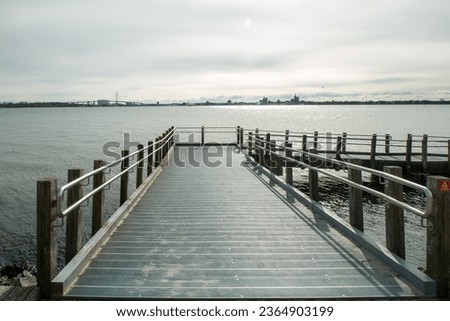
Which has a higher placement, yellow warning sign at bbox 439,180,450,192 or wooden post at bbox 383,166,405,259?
yellow warning sign at bbox 439,180,450,192

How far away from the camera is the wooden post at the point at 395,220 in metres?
4.78

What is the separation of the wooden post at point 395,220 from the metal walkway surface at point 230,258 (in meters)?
0.28

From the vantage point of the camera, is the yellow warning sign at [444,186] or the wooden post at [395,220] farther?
the wooden post at [395,220]

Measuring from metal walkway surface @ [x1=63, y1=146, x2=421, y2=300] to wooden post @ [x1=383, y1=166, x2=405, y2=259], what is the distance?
277mm

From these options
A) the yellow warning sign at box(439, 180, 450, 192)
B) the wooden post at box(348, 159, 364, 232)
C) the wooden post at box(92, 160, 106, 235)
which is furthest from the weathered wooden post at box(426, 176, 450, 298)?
the wooden post at box(92, 160, 106, 235)

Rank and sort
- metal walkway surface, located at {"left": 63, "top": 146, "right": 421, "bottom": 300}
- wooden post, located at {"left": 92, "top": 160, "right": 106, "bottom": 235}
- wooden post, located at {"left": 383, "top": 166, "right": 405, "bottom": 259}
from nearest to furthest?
metal walkway surface, located at {"left": 63, "top": 146, "right": 421, "bottom": 300} < wooden post, located at {"left": 383, "top": 166, "right": 405, "bottom": 259} < wooden post, located at {"left": 92, "top": 160, "right": 106, "bottom": 235}

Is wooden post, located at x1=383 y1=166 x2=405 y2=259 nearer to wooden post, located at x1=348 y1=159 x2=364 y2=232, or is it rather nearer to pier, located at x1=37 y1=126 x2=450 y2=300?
pier, located at x1=37 y1=126 x2=450 y2=300

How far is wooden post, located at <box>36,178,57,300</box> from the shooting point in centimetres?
408

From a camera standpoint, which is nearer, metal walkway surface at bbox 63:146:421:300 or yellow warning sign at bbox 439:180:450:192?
yellow warning sign at bbox 439:180:450:192

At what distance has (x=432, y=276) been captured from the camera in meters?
4.07

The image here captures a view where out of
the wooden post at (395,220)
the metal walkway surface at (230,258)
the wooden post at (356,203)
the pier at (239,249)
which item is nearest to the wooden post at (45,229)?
the pier at (239,249)

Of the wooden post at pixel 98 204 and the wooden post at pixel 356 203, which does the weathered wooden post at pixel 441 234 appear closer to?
the wooden post at pixel 356 203

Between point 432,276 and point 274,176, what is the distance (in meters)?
7.50

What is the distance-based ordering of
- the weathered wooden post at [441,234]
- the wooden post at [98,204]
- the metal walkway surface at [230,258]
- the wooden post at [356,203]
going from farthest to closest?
the wooden post at [98,204] < the wooden post at [356,203] < the metal walkway surface at [230,258] < the weathered wooden post at [441,234]
